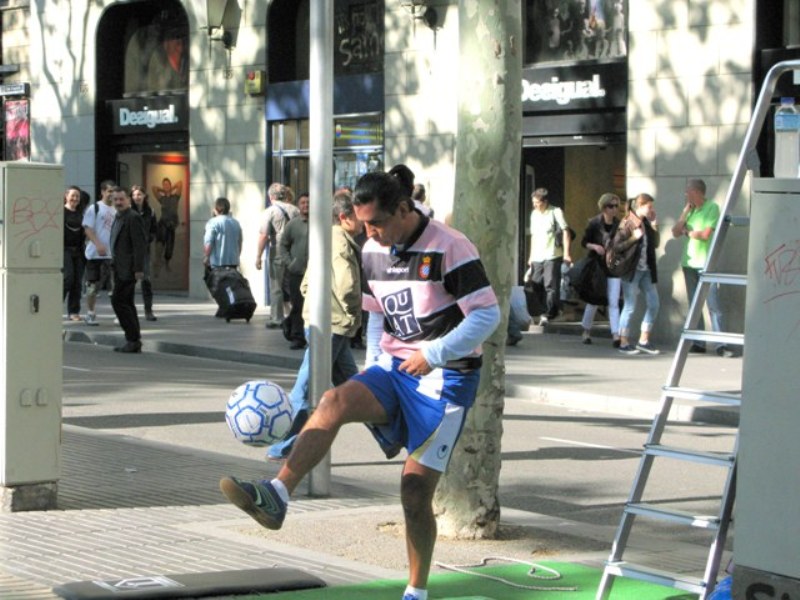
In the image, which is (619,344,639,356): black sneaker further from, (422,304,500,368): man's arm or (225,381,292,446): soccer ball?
(422,304,500,368): man's arm

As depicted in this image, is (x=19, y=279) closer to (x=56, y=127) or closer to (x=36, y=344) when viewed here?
(x=36, y=344)

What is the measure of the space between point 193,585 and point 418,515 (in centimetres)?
105

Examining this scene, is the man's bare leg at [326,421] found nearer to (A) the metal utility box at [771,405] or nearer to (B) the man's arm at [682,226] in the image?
(A) the metal utility box at [771,405]

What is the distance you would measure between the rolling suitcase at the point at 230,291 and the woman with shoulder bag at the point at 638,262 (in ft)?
17.7

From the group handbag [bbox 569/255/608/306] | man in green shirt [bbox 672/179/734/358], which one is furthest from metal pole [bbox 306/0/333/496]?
handbag [bbox 569/255/608/306]

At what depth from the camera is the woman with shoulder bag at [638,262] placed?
1845 cm

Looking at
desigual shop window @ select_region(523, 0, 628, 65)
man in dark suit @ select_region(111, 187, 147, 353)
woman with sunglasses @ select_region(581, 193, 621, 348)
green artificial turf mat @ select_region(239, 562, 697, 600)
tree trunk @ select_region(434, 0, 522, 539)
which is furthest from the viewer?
desigual shop window @ select_region(523, 0, 628, 65)

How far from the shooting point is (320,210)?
349 inches

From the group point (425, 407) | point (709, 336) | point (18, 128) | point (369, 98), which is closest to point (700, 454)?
point (709, 336)

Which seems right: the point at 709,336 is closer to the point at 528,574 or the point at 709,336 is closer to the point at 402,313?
the point at 402,313

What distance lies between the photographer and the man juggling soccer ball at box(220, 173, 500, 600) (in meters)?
6.18

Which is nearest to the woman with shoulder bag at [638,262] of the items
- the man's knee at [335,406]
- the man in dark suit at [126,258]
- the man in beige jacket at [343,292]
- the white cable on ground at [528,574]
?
the man in dark suit at [126,258]

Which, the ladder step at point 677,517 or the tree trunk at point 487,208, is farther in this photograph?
the tree trunk at point 487,208

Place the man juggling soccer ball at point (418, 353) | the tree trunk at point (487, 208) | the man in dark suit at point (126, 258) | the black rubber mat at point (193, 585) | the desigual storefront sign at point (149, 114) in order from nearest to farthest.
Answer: the man juggling soccer ball at point (418, 353) → the black rubber mat at point (193, 585) → the tree trunk at point (487, 208) → the man in dark suit at point (126, 258) → the desigual storefront sign at point (149, 114)
